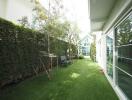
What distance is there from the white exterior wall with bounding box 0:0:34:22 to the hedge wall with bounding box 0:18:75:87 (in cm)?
252

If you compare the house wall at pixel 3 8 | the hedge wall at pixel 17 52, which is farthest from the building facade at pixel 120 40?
the house wall at pixel 3 8

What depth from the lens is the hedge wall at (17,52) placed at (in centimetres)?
541

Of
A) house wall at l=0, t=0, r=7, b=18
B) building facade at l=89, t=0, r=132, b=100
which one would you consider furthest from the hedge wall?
A: building facade at l=89, t=0, r=132, b=100

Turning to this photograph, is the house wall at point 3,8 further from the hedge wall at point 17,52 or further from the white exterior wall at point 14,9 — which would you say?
the hedge wall at point 17,52

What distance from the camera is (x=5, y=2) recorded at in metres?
8.80

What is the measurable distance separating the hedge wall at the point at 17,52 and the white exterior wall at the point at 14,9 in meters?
2.52

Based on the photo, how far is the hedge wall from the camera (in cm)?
541

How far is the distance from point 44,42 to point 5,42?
3.87m

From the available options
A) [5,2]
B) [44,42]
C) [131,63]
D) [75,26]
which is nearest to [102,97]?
[131,63]

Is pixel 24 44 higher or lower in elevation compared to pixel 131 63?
higher

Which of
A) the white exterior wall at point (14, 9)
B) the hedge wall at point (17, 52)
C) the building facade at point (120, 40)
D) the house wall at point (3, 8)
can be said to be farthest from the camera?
the white exterior wall at point (14, 9)

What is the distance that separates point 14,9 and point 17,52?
4726mm

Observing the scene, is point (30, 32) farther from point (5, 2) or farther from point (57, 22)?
point (5, 2)

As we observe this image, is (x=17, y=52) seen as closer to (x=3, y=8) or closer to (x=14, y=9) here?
(x=3, y=8)
